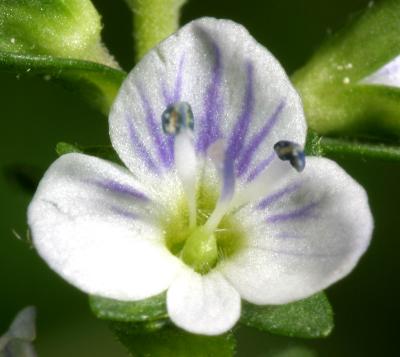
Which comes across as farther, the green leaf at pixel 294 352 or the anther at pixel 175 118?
the green leaf at pixel 294 352

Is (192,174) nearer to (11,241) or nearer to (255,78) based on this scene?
(255,78)

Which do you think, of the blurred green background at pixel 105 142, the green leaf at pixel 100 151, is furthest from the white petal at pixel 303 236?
the blurred green background at pixel 105 142

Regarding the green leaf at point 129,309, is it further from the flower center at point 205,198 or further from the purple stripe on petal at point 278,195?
the purple stripe on petal at point 278,195

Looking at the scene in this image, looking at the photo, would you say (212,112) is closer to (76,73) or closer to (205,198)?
(205,198)

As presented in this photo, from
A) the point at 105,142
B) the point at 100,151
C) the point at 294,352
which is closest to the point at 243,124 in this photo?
the point at 100,151

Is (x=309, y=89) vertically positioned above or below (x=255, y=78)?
below

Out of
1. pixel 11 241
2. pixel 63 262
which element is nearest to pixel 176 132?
pixel 63 262
